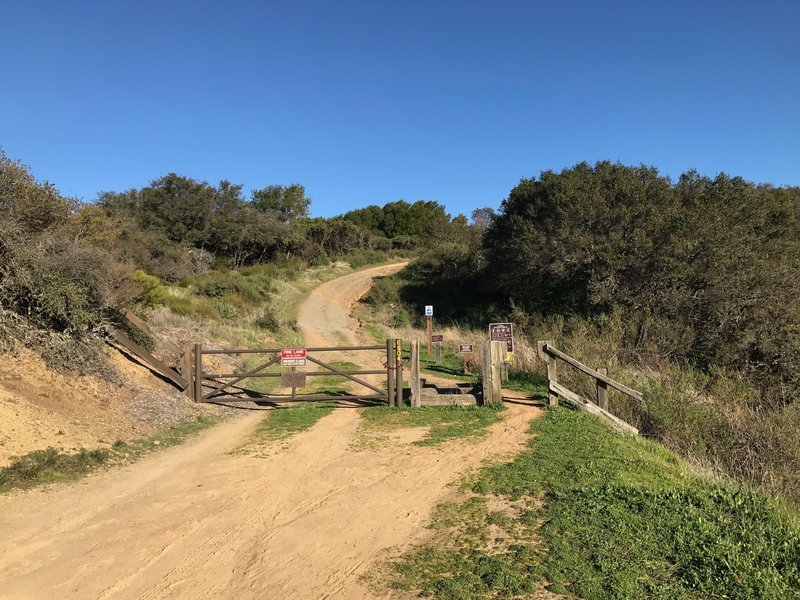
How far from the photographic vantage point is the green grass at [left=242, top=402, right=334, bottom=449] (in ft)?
30.0

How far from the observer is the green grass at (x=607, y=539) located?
389cm

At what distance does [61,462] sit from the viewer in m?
6.86

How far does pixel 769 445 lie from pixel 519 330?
14867 millimetres

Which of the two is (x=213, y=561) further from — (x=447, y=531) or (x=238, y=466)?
(x=238, y=466)

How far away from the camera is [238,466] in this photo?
292 inches

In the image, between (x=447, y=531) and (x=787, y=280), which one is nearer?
(x=447, y=531)

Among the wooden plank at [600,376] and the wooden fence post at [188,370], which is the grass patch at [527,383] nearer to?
the wooden plank at [600,376]

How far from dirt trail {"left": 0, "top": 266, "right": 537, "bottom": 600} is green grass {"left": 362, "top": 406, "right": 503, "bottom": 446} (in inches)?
21.8

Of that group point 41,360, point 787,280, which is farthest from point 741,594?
point 787,280

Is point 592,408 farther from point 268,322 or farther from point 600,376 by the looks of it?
point 268,322

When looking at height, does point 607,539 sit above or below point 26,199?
below

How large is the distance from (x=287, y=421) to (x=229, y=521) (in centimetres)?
507

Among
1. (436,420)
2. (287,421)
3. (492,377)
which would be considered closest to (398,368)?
(436,420)

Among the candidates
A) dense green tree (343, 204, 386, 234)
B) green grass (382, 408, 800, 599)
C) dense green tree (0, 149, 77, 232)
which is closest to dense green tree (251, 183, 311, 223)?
dense green tree (343, 204, 386, 234)
